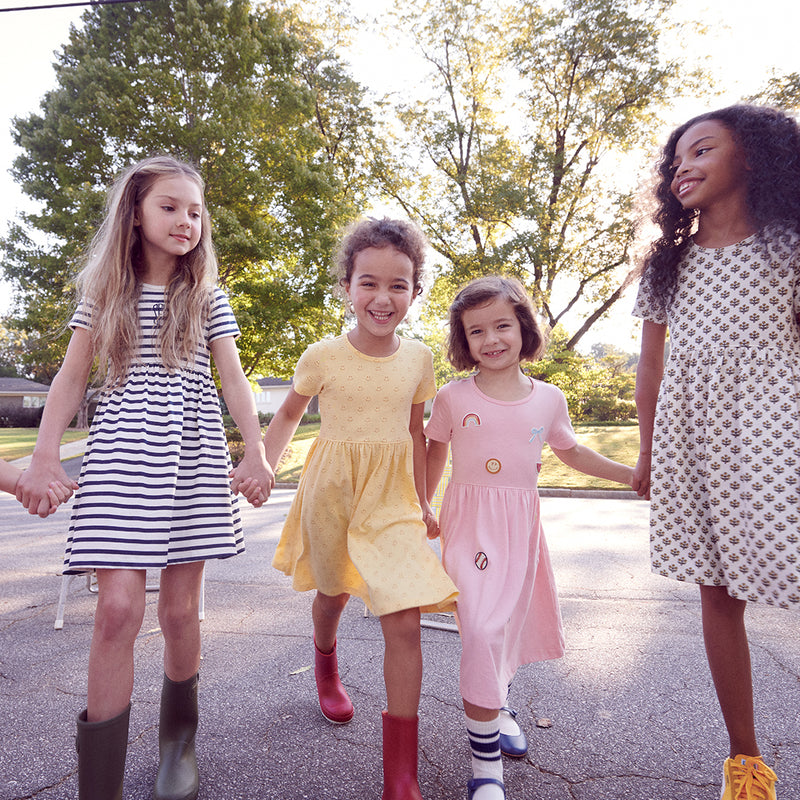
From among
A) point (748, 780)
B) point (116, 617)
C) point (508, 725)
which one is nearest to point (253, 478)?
point (116, 617)

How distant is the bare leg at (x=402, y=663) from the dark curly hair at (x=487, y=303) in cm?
97

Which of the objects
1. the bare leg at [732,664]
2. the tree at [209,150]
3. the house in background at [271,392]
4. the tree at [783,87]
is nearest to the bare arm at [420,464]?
the bare leg at [732,664]

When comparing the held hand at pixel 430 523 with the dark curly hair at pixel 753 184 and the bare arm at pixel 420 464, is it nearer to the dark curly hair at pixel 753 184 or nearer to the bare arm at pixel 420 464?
the bare arm at pixel 420 464

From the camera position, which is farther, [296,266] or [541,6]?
[541,6]

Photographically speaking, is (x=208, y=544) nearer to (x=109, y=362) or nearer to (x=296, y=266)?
(x=109, y=362)

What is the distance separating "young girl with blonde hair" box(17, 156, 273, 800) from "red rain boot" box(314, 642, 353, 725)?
1.61ft

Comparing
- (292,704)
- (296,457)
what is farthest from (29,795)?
(296,457)

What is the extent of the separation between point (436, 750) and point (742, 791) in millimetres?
892

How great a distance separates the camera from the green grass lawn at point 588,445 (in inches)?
373

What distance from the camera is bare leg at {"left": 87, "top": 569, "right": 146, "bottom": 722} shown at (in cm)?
142

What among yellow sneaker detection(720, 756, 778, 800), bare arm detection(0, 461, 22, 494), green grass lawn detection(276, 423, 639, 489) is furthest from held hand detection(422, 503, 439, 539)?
green grass lawn detection(276, 423, 639, 489)

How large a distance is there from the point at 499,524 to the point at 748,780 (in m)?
0.94

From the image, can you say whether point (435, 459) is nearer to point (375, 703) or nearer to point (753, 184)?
point (375, 703)

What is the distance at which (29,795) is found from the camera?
5.44 ft
